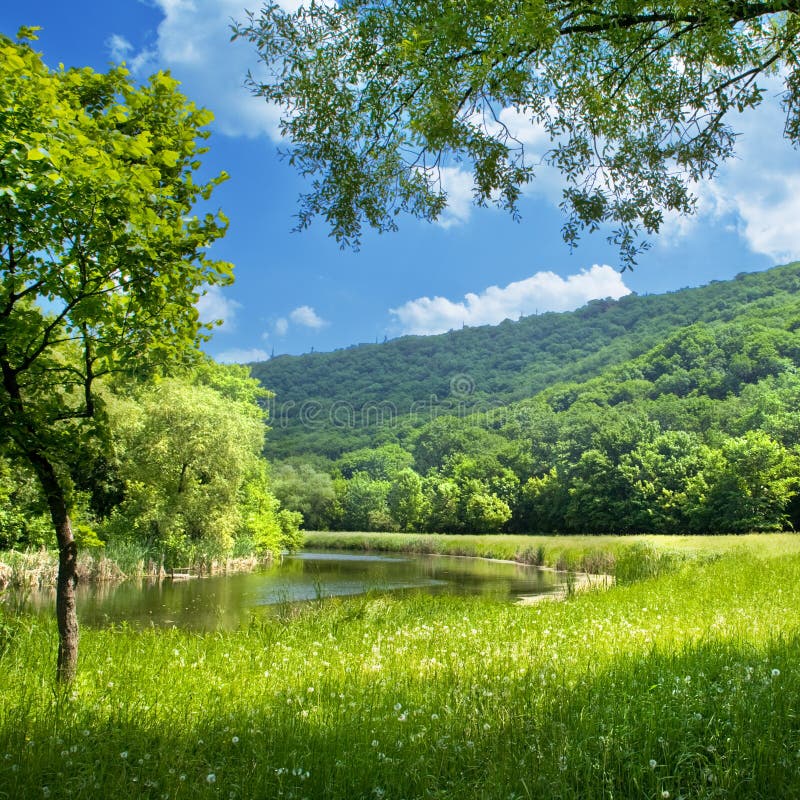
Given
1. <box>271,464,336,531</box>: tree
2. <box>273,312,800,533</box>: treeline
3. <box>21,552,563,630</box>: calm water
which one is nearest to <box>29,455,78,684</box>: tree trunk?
<box>21,552,563,630</box>: calm water

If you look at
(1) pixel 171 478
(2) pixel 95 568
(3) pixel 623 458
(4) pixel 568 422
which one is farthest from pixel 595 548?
(4) pixel 568 422

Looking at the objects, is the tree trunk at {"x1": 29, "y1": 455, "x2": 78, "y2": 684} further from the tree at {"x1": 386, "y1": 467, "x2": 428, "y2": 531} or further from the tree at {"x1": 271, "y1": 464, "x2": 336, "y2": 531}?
the tree at {"x1": 271, "y1": 464, "x2": 336, "y2": 531}

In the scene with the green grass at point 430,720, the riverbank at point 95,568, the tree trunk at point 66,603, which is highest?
the tree trunk at point 66,603

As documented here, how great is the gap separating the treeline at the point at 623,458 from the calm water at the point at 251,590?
91.1 ft

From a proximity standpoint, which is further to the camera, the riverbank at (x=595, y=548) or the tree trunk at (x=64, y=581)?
the riverbank at (x=595, y=548)

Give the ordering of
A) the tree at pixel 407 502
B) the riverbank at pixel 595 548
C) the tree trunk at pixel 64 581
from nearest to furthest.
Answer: the tree trunk at pixel 64 581
the riverbank at pixel 595 548
the tree at pixel 407 502

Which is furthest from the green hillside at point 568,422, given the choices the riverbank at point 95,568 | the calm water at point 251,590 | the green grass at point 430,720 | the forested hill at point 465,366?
the green grass at point 430,720

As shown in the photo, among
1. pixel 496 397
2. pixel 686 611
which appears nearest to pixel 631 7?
pixel 686 611

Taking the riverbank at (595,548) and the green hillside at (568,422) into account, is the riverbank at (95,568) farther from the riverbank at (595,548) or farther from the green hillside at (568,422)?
the green hillside at (568,422)

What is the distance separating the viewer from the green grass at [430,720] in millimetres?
3404

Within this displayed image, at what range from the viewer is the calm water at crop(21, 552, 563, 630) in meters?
15.3

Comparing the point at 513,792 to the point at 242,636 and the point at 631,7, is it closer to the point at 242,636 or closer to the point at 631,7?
the point at 631,7

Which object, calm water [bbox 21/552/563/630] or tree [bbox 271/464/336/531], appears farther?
tree [bbox 271/464/336/531]

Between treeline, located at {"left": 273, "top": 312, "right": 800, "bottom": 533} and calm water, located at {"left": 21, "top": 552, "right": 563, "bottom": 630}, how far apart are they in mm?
27771
